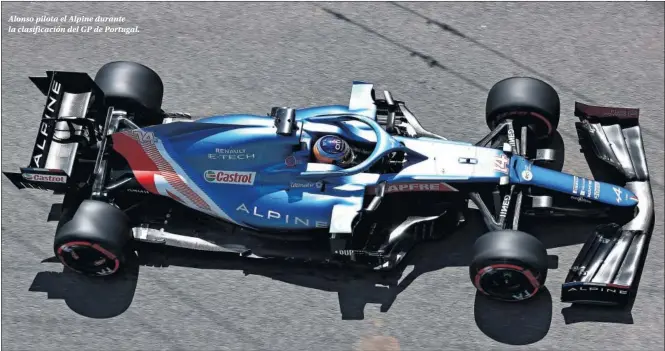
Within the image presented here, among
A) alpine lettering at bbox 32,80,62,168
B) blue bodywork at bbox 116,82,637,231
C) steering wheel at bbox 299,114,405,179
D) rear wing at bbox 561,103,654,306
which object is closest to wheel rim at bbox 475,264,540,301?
rear wing at bbox 561,103,654,306

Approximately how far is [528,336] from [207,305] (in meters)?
3.97

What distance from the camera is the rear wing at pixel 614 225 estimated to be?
37.6 feet

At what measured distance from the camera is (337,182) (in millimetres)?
11805

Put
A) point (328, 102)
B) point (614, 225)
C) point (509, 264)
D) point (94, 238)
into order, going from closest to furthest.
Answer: point (509, 264) < point (94, 238) < point (614, 225) < point (328, 102)

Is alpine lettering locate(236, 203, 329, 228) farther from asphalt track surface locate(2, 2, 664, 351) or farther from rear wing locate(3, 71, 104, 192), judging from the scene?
rear wing locate(3, 71, 104, 192)

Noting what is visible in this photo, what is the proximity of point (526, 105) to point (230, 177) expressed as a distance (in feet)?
12.5

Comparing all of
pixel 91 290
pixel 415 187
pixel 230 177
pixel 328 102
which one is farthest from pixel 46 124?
pixel 415 187

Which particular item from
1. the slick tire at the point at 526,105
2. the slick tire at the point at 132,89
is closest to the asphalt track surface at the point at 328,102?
the slick tire at the point at 526,105

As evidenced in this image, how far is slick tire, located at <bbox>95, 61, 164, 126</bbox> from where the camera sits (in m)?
12.7

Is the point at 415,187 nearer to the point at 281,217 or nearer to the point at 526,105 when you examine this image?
the point at 281,217

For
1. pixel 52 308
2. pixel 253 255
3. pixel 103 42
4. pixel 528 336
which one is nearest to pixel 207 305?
pixel 253 255

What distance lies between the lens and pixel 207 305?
12.2 meters

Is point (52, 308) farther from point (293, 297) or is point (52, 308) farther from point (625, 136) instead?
point (625, 136)

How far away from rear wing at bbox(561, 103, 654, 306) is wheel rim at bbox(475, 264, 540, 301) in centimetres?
43
